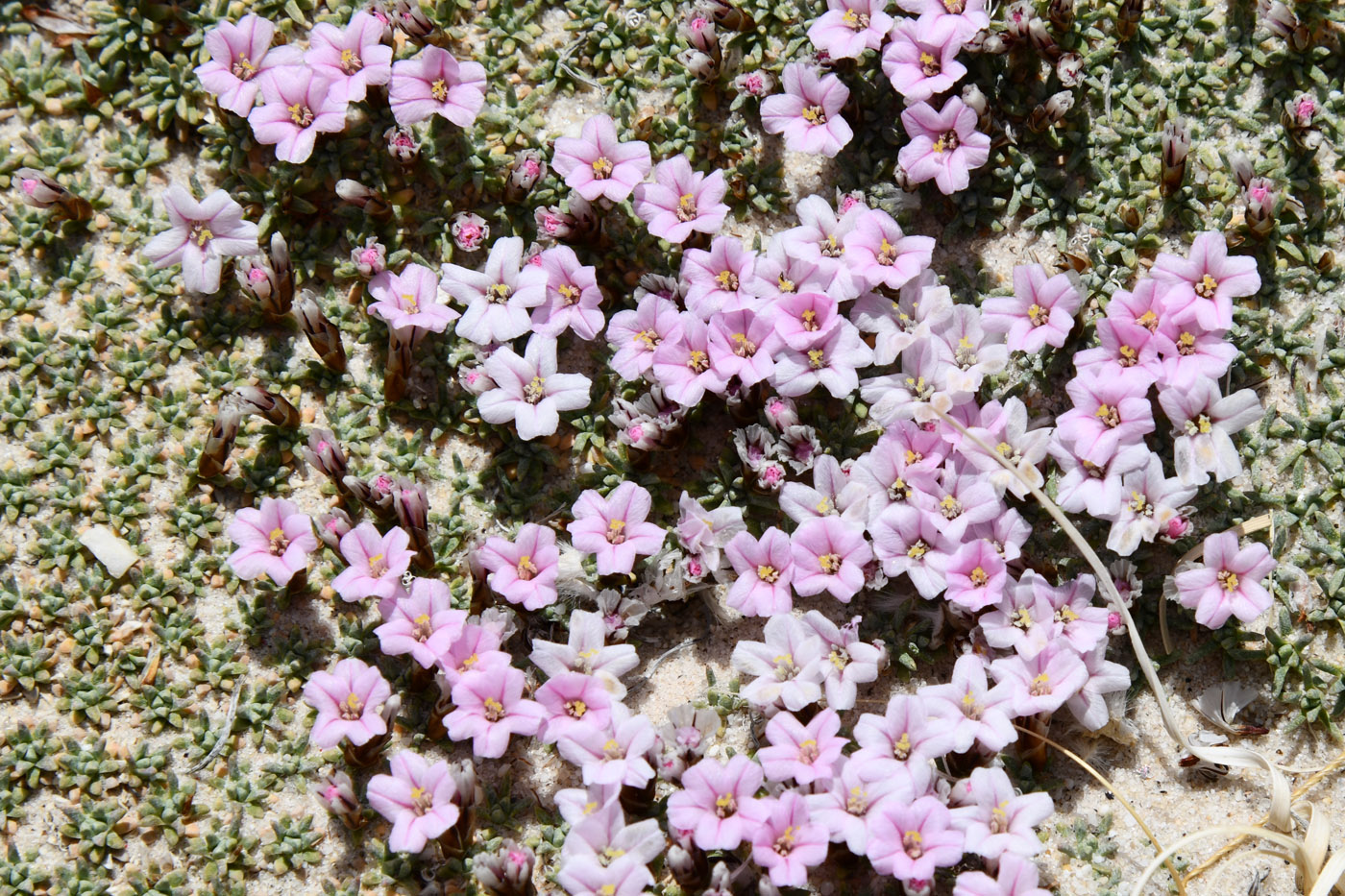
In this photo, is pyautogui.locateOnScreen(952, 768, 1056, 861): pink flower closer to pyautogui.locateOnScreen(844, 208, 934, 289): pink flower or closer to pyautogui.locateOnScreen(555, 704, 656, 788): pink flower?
pyautogui.locateOnScreen(555, 704, 656, 788): pink flower

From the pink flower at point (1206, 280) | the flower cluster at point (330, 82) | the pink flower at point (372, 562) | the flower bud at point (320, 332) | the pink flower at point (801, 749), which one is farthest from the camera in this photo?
the flower cluster at point (330, 82)

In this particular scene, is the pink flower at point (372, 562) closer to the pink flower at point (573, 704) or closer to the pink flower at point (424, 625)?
the pink flower at point (424, 625)

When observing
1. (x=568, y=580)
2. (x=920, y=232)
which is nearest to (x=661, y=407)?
(x=568, y=580)

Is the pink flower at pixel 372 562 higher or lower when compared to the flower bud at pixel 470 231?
lower

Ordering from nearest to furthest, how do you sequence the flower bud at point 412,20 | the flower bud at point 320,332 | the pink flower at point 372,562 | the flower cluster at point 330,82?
the pink flower at point 372,562 < the flower bud at point 320,332 < the flower cluster at point 330,82 < the flower bud at point 412,20

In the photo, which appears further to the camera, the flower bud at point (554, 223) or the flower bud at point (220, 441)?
the flower bud at point (554, 223)

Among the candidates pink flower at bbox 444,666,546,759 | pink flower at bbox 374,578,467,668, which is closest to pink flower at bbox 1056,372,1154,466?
pink flower at bbox 444,666,546,759

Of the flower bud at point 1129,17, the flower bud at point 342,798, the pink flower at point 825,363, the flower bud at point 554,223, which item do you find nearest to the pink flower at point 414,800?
the flower bud at point 342,798
